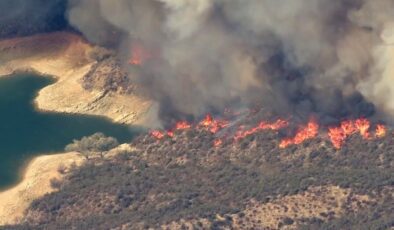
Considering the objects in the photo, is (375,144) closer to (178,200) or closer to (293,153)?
(293,153)

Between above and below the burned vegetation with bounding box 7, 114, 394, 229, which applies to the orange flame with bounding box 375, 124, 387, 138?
above

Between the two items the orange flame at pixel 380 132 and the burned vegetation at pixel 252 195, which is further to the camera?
the orange flame at pixel 380 132

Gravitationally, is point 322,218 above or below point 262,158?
below

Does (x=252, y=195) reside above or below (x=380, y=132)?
below

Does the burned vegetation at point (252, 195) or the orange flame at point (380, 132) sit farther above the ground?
the orange flame at point (380, 132)

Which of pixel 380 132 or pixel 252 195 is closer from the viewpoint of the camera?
pixel 252 195

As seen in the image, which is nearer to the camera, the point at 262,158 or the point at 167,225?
the point at 167,225

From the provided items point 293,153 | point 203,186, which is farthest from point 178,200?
point 293,153

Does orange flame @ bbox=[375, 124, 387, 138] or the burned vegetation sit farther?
orange flame @ bbox=[375, 124, 387, 138]
